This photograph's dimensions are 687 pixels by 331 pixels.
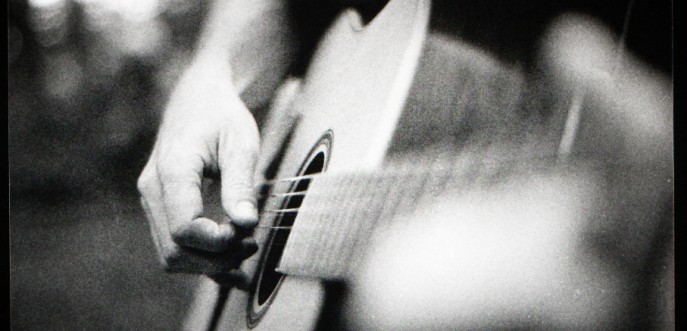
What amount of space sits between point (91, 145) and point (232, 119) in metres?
0.17

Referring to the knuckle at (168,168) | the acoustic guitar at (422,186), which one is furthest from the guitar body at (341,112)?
the knuckle at (168,168)

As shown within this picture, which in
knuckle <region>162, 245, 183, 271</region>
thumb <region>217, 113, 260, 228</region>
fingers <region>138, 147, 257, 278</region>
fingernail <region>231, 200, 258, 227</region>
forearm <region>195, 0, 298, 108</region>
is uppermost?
forearm <region>195, 0, 298, 108</region>

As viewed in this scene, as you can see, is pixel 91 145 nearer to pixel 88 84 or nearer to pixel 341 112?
pixel 88 84

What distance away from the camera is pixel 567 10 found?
744 millimetres

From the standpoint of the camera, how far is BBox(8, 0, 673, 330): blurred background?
2.52 ft

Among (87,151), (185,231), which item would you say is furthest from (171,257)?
(87,151)

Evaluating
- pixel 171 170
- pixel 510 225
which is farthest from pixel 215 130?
pixel 510 225

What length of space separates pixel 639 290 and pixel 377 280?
29cm

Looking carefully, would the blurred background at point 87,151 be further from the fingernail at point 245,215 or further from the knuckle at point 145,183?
the fingernail at point 245,215

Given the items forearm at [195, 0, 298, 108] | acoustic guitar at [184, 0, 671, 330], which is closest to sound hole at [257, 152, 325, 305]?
acoustic guitar at [184, 0, 671, 330]

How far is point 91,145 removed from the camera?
787 mm

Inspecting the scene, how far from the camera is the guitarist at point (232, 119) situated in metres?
0.73

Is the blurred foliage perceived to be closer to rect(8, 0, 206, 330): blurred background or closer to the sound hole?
rect(8, 0, 206, 330): blurred background
